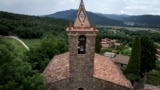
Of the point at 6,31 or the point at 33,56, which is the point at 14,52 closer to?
the point at 33,56

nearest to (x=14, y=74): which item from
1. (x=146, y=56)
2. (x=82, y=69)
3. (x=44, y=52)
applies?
(x=82, y=69)

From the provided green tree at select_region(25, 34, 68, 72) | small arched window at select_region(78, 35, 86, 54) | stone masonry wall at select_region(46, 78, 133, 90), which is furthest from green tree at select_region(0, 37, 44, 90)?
green tree at select_region(25, 34, 68, 72)

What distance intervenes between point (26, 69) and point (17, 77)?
166 cm

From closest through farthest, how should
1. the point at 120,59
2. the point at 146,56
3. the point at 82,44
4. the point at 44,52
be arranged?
the point at 82,44
the point at 44,52
the point at 146,56
the point at 120,59

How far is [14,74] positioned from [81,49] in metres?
6.80

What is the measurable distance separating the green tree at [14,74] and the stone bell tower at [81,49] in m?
3.68

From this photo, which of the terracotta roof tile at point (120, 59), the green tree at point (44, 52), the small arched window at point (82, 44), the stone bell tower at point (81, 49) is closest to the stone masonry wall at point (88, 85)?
the stone bell tower at point (81, 49)

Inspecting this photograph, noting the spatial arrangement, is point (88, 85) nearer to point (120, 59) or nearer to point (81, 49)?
point (81, 49)

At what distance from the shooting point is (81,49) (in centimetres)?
2725

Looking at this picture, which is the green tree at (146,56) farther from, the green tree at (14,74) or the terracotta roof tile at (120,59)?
the green tree at (14,74)

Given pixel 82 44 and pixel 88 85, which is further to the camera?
pixel 88 85

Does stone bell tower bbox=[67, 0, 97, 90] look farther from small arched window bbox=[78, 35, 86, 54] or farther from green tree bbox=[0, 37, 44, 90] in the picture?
green tree bbox=[0, 37, 44, 90]

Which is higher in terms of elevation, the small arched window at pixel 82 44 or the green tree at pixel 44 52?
the small arched window at pixel 82 44

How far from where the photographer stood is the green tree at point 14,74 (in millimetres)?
23298
